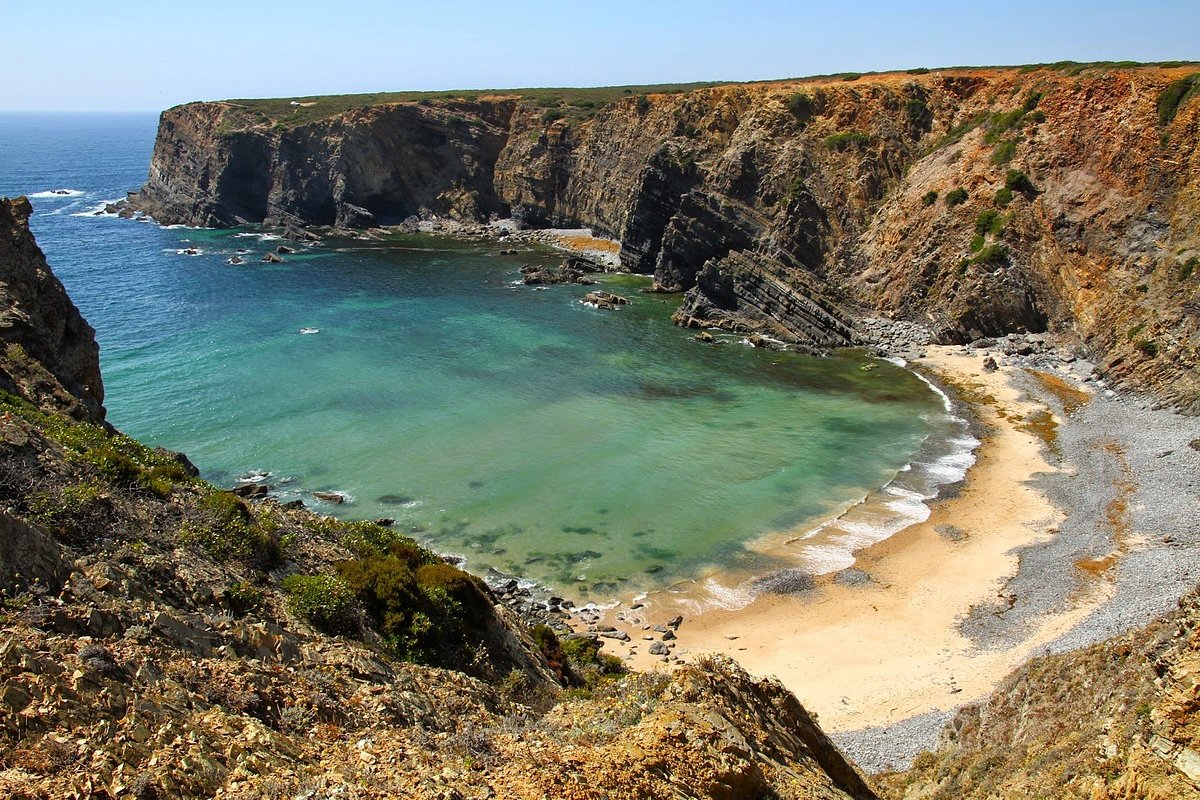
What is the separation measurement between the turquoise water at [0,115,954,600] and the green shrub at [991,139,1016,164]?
81.7 ft

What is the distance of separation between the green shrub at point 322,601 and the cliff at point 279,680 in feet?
0.14

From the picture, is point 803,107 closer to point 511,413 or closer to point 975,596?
point 511,413

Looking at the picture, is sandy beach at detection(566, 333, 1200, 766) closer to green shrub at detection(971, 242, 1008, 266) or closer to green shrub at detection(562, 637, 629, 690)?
green shrub at detection(562, 637, 629, 690)

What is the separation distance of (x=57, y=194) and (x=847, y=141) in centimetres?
13883

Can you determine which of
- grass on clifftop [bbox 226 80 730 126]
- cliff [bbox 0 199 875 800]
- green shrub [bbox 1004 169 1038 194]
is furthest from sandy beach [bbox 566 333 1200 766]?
grass on clifftop [bbox 226 80 730 126]

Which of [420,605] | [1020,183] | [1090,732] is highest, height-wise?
[1020,183]

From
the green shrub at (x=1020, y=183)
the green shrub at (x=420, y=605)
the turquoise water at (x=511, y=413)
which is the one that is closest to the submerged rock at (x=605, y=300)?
the turquoise water at (x=511, y=413)

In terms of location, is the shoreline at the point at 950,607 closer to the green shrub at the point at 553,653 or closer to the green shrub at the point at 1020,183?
the green shrub at the point at 553,653

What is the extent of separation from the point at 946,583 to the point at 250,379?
46.8 m

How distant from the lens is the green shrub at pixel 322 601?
14.8 metres

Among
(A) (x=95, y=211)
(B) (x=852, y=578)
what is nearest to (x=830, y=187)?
→ (B) (x=852, y=578)

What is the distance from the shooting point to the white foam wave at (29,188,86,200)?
454ft

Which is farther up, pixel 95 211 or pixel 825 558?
pixel 95 211

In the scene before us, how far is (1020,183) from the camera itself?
67500mm
